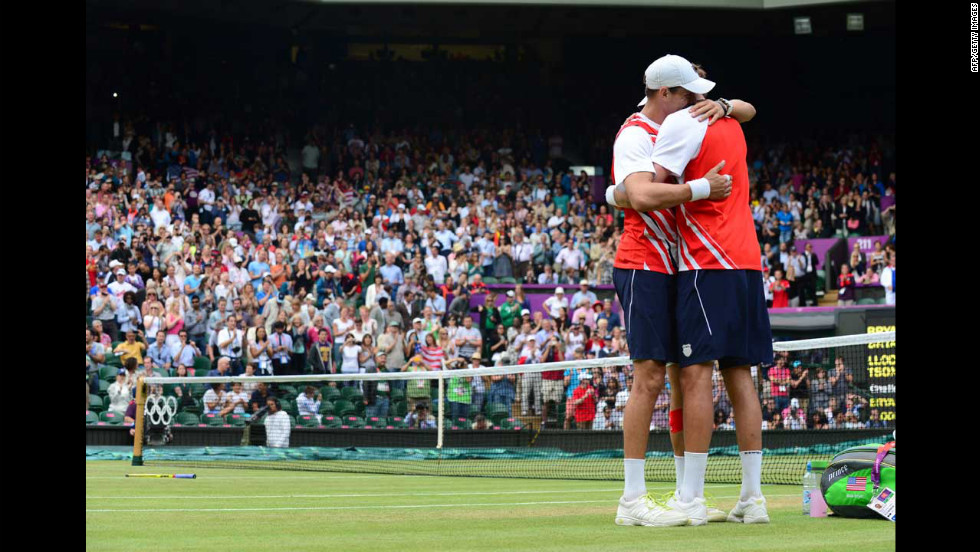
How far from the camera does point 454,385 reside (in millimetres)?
16625

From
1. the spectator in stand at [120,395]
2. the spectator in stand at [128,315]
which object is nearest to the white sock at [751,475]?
the spectator in stand at [120,395]

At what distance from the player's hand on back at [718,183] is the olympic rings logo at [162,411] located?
12359mm

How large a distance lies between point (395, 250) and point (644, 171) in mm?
19228

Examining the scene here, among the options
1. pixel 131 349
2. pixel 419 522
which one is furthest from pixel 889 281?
pixel 419 522

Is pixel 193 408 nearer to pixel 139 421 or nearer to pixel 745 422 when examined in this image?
pixel 139 421

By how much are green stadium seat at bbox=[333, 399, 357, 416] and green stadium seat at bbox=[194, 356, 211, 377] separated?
432cm

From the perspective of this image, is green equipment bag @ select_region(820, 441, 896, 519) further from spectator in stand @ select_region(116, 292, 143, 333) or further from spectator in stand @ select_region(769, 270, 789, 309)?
spectator in stand @ select_region(769, 270, 789, 309)

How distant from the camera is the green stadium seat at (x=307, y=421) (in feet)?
56.0

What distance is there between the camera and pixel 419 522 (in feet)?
20.4

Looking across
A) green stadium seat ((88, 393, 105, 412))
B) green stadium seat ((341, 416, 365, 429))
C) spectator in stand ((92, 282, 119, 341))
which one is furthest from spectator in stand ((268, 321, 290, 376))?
green stadium seat ((341, 416, 365, 429))

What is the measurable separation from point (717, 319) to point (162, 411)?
41.0ft

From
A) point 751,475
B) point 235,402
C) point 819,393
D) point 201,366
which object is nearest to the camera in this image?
point 751,475
